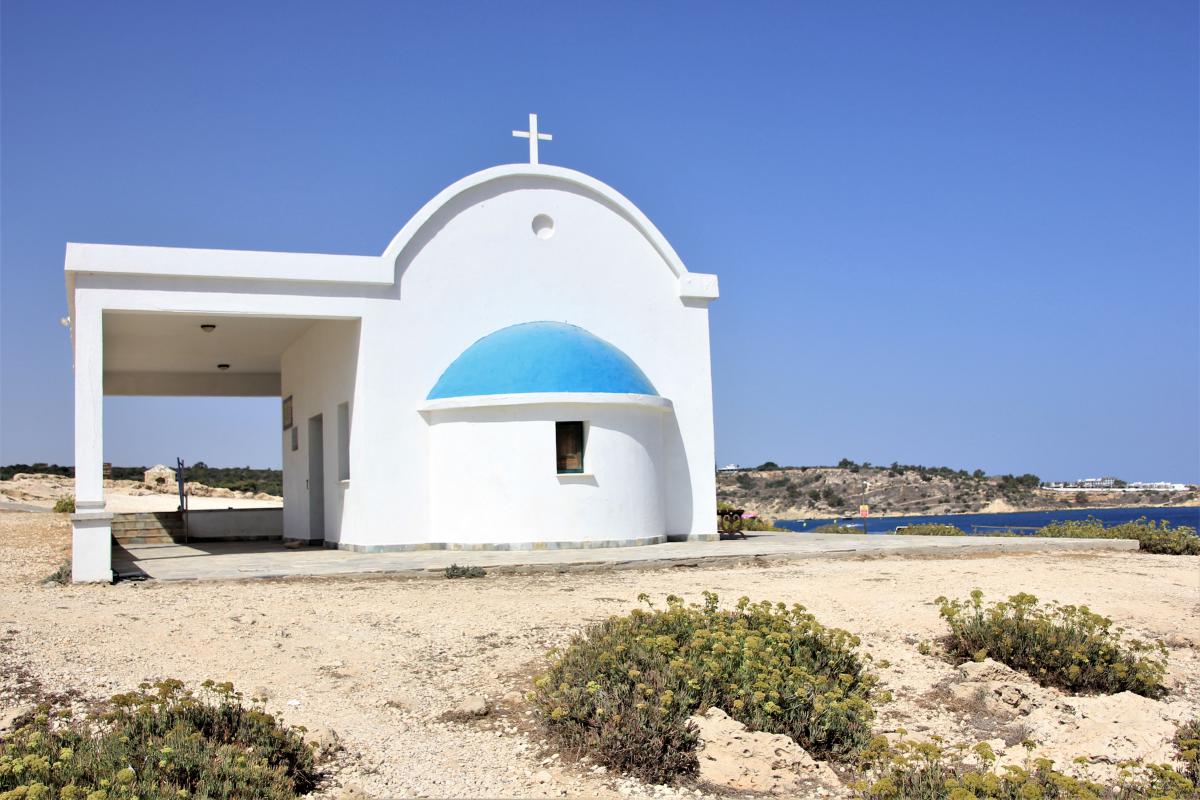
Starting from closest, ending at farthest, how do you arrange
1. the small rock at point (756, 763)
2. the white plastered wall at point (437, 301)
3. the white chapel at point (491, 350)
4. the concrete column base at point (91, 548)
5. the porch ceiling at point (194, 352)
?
the small rock at point (756, 763)
the concrete column base at point (91, 548)
the white plastered wall at point (437, 301)
the white chapel at point (491, 350)
the porch ceiling at point (194, 352)

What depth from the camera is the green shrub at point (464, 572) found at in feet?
43.7

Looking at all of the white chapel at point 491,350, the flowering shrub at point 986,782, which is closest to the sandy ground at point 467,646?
the flowering shrub at point 986,782

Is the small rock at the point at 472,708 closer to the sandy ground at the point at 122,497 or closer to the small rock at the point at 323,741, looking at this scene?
the small rock at the point at 323,741

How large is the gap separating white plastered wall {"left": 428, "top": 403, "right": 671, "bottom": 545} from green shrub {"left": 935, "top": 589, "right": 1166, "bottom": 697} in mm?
8088

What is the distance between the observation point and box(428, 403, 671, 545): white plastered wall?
16625 mm

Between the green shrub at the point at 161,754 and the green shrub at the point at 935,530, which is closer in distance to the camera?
the green shrub at the point at 161,754

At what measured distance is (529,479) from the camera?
54.5 feet

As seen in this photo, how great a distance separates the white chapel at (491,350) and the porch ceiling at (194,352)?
185 millimetres

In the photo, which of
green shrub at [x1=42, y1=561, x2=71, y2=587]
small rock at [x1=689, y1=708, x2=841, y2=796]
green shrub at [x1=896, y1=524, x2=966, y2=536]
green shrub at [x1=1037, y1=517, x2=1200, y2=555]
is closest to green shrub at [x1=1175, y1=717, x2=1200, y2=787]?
small rock at [x1=689, y1=708, x2=841, y2=796]

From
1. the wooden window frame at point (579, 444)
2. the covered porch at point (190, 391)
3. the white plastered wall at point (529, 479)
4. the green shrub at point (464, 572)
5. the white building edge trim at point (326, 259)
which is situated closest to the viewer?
the green shrub at point (464, 572)

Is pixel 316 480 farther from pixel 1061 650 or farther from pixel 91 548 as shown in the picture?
pixel 1061 650

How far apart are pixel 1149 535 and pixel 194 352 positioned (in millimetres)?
18766

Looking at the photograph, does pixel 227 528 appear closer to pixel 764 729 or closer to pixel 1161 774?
pixel 764 729

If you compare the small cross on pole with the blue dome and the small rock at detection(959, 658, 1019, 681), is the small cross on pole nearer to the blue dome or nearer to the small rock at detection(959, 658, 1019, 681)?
the blue dome
